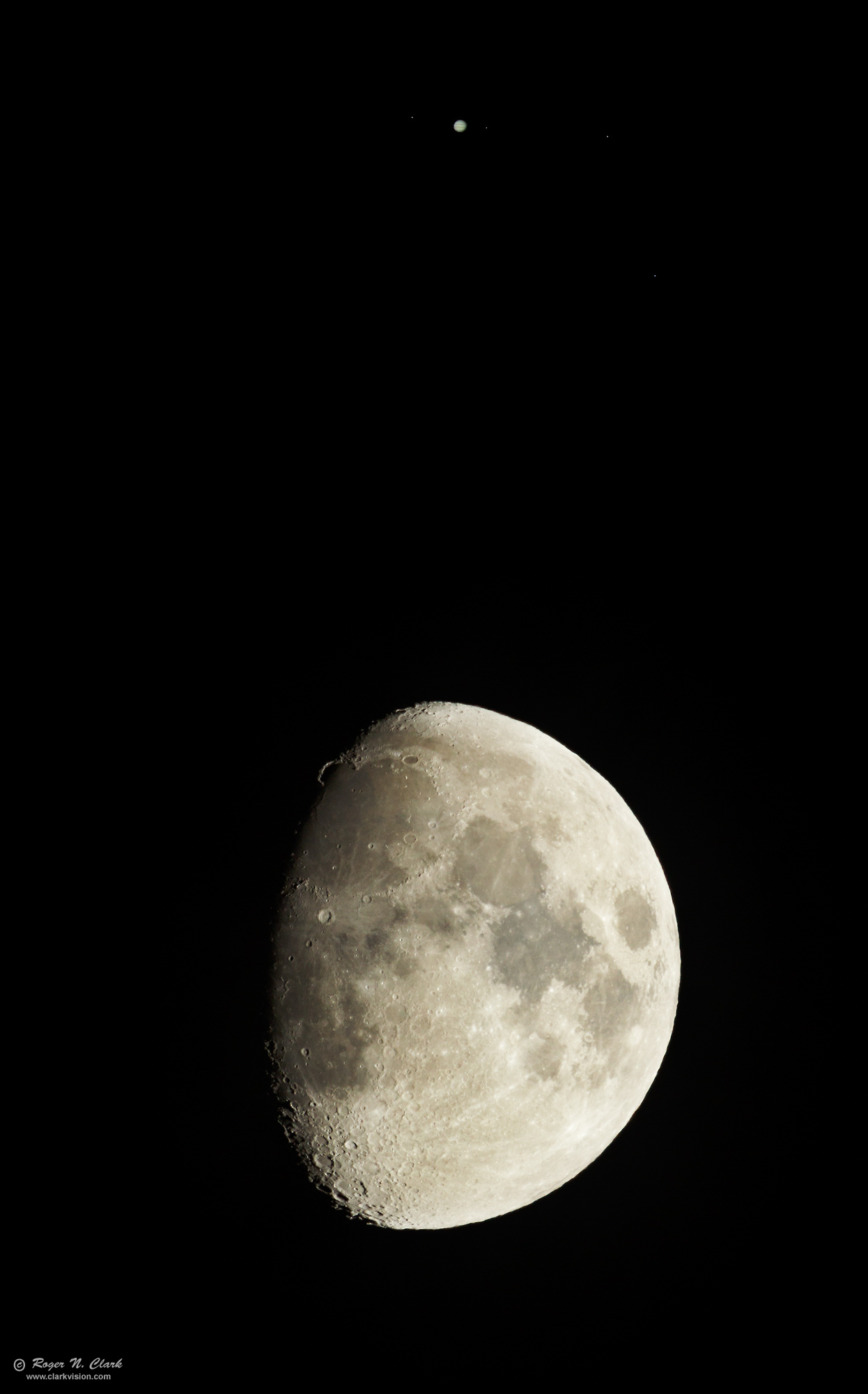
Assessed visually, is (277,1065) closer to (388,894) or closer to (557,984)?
(388,894)

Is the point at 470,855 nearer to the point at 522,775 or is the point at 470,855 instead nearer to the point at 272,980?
the point at 522,775

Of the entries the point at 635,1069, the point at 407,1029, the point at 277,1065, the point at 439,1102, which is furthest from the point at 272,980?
the point at 635,1069

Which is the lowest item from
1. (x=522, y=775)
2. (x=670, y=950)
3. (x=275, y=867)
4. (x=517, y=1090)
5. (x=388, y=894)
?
(x=517, y=1090)

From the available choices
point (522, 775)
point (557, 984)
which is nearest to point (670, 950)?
point (557, 984)

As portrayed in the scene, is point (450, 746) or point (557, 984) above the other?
point (450, 746)

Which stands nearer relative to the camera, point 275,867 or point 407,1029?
point 407,1029

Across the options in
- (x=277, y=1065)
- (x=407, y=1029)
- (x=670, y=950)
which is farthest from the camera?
(x=670, y=950)

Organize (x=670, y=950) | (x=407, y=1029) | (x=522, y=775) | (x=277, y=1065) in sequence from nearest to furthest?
(x=407, y=1029), (x=277, y=1065), (x=522, y=775), (x=670, y=950)
